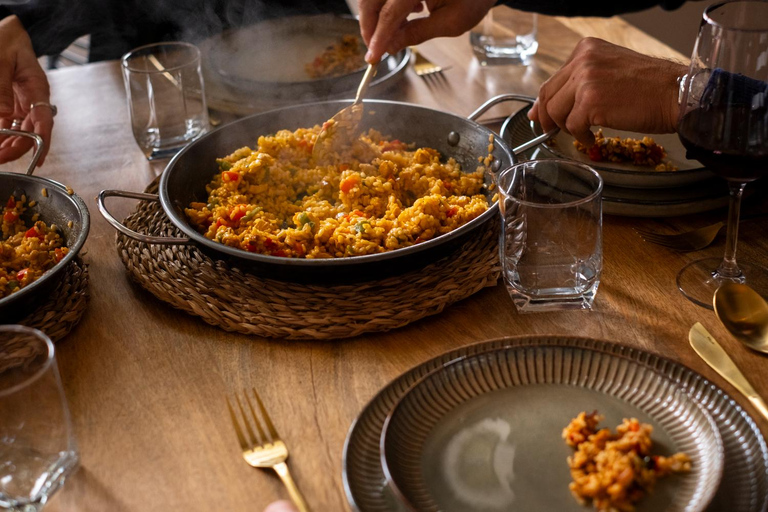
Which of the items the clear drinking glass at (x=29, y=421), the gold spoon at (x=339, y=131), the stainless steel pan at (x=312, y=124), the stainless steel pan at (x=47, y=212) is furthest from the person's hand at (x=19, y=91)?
the clear drinking glass at (x=29, y=421)

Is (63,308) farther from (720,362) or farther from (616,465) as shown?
(720,362)

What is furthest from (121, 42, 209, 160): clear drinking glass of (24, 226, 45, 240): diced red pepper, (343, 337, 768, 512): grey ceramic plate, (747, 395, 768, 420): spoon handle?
(747, 395, 768, 420): spoon handle

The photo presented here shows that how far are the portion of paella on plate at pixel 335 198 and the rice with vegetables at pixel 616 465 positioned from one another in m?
0.57

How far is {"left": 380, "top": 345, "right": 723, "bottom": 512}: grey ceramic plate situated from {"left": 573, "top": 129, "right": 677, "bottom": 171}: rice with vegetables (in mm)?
701

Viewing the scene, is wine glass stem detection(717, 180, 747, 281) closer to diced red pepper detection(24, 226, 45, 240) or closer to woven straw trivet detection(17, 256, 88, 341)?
woven straw trivet detection(17, 256, 88, 341)

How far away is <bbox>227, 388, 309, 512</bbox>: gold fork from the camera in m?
1.07

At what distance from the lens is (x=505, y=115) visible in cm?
220

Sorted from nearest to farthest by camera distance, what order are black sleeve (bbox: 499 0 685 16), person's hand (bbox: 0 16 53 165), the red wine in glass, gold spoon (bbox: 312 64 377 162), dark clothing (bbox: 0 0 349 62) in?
1. the red wine in glass
2. gold spoon (bbox: 312 64 377 162)
3. person's hand (bbox: 0 16 53 165)
4. black sleeve (bbox: 499 0 685 16)
5. dark clothing (bbox: 0 0 349 62)

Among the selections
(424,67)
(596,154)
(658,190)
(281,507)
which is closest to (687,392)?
(281,507)

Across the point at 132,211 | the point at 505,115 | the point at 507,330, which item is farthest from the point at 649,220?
the point at 132,211

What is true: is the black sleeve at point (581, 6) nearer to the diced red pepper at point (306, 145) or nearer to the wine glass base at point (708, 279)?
→ the diced red pepper at point (306, 145)

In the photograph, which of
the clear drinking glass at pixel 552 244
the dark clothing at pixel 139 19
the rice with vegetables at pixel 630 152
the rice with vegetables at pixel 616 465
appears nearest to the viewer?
the rice with vegetables at pixel 616 465

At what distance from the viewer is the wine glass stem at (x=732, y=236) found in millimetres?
1346

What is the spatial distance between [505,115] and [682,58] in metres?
0.64
